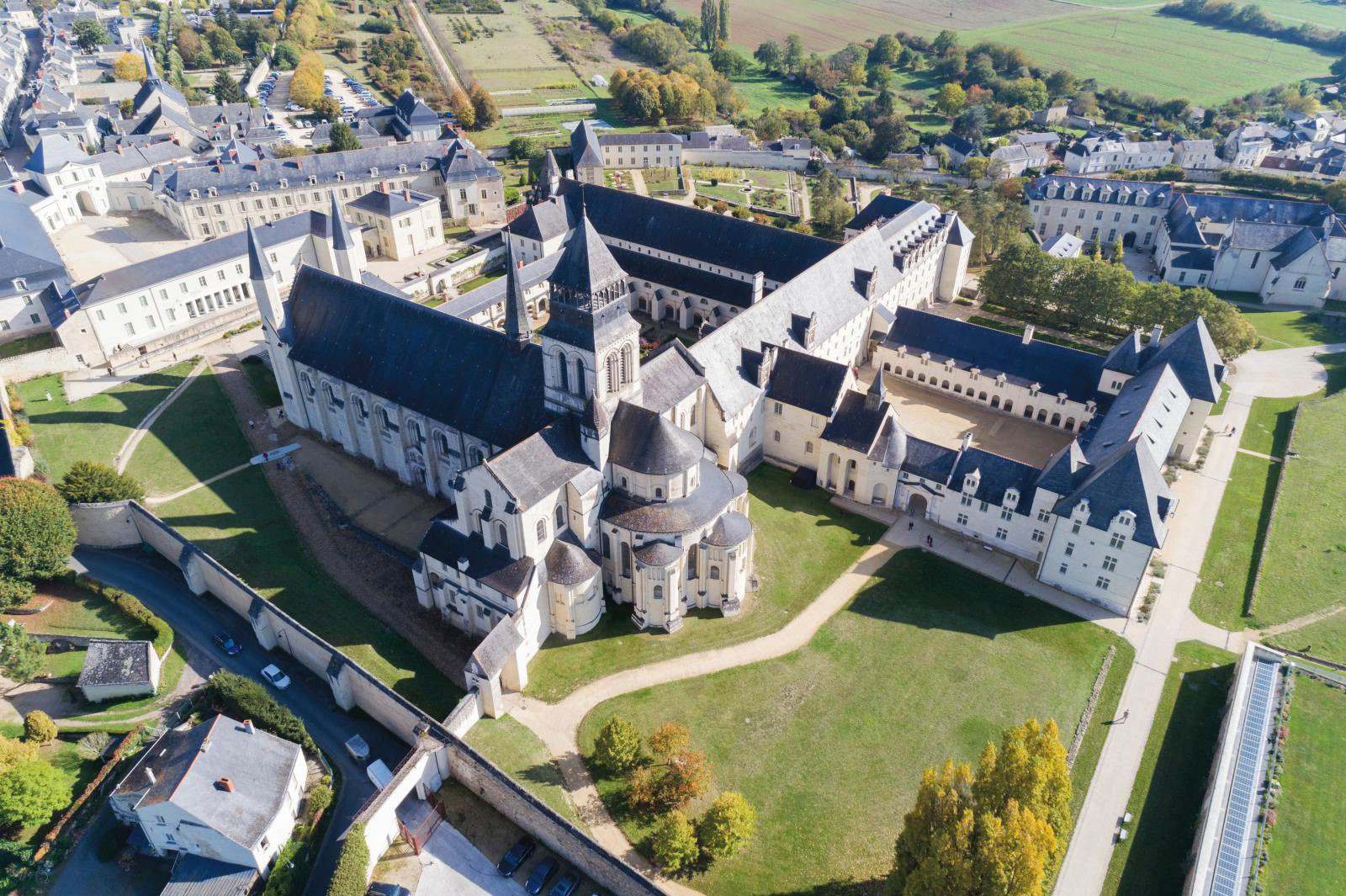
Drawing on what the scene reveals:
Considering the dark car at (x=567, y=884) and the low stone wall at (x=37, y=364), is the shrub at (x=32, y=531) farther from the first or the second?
the dark car at (x=567, y=884)

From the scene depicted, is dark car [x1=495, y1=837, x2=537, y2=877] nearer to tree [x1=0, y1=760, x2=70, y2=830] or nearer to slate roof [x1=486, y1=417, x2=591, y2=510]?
slate roof [x1=486, y1=417, x2=591, y2=510]

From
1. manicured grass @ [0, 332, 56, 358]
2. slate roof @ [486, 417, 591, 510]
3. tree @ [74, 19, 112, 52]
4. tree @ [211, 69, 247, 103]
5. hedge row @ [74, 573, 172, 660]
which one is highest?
tree @ [74, 19, 112, 52]

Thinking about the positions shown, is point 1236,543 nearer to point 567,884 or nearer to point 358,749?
point 567,884

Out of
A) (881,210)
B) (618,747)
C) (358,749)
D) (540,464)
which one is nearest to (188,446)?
(358,749)

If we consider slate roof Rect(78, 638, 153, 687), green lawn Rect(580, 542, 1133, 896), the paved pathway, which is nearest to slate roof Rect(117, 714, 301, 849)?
slate roof Rect(78, 638, 153, 687)

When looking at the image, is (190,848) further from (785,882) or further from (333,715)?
(785,882)

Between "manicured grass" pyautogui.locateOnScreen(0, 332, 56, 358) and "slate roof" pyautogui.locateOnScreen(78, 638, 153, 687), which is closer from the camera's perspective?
"slate roof" pyautogui.locateOnScreen(78, 638, 153, 687)

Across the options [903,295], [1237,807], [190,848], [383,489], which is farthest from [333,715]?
[903,295]
